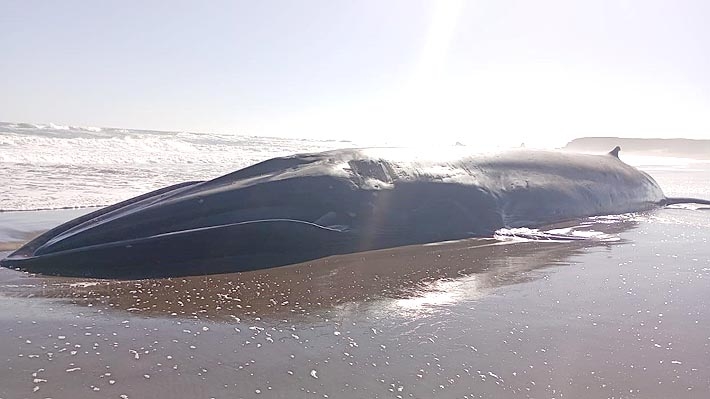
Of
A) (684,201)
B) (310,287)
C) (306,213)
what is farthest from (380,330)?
(684,201)

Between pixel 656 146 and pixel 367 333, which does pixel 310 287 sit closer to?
→ pixel 367 333

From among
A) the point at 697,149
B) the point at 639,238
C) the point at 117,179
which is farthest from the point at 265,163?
the point at 697,149

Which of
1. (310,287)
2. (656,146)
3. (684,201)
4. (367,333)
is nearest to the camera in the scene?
(367,333)

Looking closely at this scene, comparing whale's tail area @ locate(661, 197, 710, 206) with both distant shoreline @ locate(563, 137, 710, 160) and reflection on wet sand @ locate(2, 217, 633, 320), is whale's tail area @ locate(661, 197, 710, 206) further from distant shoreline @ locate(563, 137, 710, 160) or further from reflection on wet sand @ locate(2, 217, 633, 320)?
distant shoreline @ locate(563, 137, 710, 160)

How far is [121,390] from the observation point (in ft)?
5.83

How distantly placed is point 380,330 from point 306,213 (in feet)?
5.64

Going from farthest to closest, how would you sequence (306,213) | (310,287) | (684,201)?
(684,201)
(306,213)
(310,287)

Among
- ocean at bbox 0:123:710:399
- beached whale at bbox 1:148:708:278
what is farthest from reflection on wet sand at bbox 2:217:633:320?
beached whale at bbox 1:148:708:278

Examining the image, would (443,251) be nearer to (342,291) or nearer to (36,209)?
(342,291)

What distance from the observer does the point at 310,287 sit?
10.1 ft

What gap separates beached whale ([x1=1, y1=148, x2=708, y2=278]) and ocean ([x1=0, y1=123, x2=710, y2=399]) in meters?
0.18

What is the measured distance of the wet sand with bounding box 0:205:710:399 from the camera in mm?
1875

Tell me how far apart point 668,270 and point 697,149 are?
70676 millimetres

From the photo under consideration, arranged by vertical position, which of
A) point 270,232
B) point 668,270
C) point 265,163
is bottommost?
point 668,270
